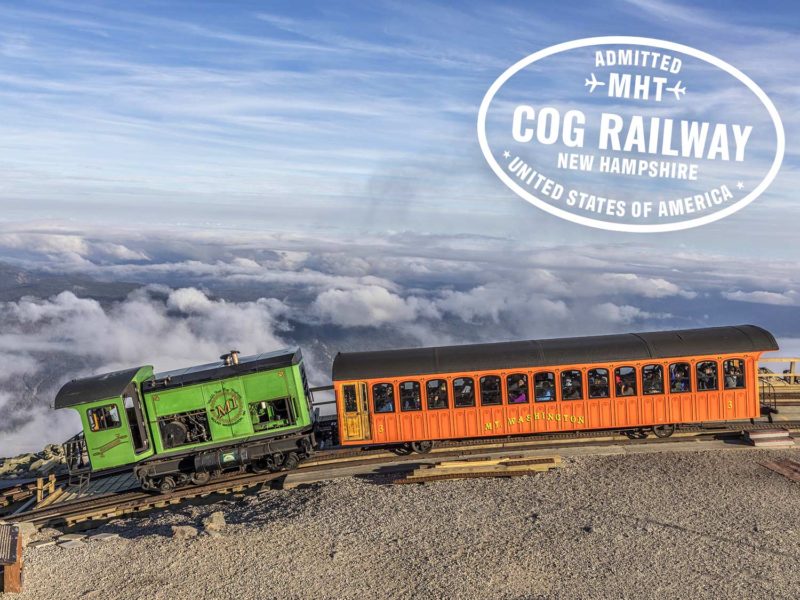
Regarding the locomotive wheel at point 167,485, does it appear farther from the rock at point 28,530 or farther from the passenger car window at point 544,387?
the passenger car window at point 544,387

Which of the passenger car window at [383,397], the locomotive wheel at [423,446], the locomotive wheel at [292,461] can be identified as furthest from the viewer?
the locomotive wheel at [423,446]

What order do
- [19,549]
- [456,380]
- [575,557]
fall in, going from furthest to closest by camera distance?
[456,380] → [19,549] → [575,557]

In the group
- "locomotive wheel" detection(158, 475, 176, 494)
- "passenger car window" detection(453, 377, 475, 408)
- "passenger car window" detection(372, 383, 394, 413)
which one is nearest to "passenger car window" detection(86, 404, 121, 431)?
"locomotive wheel" detection(158, 475, 176, 494)

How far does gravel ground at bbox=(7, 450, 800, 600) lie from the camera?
12016 millimetres

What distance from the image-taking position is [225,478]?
63.1 feet

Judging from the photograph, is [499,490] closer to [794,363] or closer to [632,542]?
[632,542]

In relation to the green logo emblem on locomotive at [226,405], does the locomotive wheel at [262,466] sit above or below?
below

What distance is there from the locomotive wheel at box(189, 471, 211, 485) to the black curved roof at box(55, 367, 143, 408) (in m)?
3.32

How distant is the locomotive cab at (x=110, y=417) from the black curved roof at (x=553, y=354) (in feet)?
19.8

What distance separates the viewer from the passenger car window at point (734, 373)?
1902 centimetres

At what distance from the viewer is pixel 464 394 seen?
19.0m

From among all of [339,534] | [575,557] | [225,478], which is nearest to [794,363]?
[575,557]

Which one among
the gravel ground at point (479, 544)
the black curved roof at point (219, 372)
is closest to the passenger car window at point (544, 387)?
the gravel ground at point (479, 544)

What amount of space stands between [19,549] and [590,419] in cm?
1525
